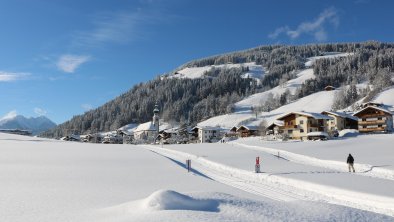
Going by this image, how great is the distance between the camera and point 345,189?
21.7 metres

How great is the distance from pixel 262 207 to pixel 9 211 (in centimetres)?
811

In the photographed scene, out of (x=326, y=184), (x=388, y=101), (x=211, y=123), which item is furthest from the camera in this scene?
(x=211, y=123)

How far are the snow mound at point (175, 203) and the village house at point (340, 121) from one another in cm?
9255

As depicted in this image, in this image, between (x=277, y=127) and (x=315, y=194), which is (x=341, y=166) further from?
(x=277, y=127)

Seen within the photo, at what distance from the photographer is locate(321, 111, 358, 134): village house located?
9838 centimetres

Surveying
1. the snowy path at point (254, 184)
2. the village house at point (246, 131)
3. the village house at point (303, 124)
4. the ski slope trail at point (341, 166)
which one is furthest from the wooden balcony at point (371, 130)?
the snowy path at point (254, 184)

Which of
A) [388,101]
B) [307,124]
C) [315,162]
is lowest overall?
[315,162]

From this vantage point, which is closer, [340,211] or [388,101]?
[340,211]

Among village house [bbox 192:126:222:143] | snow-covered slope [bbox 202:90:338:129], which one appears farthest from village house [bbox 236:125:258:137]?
snow-covered slope [bbox 202:90:338:129]

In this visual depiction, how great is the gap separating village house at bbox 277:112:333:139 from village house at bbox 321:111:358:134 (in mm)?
4411

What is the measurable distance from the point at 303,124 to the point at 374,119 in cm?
1585

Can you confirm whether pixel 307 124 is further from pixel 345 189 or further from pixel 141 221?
pixel 141 221

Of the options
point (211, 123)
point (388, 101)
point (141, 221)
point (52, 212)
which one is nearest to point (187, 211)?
point (141, 221)

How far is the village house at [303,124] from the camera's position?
91375 mm
